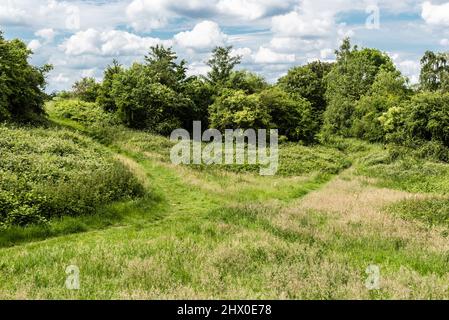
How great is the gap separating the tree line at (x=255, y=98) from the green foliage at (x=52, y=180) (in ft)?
29.7

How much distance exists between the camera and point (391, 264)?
11438 millimetres

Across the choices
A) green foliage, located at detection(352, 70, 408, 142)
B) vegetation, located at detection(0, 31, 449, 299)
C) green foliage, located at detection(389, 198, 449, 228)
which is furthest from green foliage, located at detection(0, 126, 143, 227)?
green foliage, located at detection(352, 70, 408, 142)

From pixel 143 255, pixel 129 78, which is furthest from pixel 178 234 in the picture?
pixel 129 78

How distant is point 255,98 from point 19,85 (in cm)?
2219

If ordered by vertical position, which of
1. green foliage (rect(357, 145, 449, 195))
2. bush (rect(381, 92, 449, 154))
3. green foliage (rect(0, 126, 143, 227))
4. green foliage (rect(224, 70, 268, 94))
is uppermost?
green foliage (rect(224, 70, 268, 94))

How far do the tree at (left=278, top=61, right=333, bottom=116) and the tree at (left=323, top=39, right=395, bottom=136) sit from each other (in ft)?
6.30

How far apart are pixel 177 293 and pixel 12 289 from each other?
138 inches

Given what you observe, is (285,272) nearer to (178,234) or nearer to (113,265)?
(113,265)

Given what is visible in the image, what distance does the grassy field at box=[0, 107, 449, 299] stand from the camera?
9.08m

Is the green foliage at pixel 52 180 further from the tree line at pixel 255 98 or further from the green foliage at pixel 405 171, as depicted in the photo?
the green foliage at pixel 405 171

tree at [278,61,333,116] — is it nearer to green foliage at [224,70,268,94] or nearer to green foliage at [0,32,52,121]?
green foliage at [224,70,268,94]

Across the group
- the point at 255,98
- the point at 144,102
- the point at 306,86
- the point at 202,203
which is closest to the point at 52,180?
the point at 202,203

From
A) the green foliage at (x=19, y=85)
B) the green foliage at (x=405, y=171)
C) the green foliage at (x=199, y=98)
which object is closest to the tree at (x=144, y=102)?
the green foliage at (x=199, y=98)
